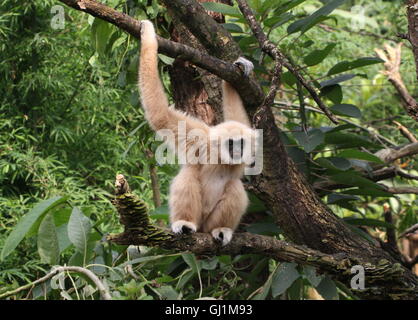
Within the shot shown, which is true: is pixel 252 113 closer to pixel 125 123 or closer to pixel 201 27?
pixel 201 27

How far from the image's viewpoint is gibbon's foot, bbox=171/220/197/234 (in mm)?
3717

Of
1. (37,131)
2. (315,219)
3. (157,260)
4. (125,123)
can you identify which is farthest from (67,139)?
(315,219)

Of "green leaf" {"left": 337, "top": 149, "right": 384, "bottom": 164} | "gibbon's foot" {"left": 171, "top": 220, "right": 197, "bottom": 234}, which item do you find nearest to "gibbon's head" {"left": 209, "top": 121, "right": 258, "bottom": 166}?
"gibbon's foot" {"left": 171, "top": 220, "right": 197, "bottom": 234}

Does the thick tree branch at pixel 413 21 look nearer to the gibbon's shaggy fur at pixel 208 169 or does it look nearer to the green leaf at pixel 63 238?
the gibbon's shaggy fur at pixel 208 169

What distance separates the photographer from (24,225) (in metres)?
3.73

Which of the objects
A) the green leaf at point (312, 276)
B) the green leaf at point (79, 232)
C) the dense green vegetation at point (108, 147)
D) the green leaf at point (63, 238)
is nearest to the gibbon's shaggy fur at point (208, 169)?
the dense green vegetation at point (108, 147)

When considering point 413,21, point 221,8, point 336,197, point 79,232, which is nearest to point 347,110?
point 336,197

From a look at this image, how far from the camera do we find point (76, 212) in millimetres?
3889

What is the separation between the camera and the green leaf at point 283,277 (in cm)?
424

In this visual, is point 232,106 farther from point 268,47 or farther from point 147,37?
point 147,37

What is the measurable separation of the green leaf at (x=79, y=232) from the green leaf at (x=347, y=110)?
7.53 feet

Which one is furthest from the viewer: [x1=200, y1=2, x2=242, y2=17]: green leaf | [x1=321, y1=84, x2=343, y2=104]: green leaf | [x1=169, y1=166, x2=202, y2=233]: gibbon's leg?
[x1=321, y1=84, x2=343, y2=104]: green leaf

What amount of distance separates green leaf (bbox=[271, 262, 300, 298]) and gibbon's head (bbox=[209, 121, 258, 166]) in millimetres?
960

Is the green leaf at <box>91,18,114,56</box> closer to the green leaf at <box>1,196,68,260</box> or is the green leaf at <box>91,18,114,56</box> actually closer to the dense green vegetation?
the dense green vegetation
